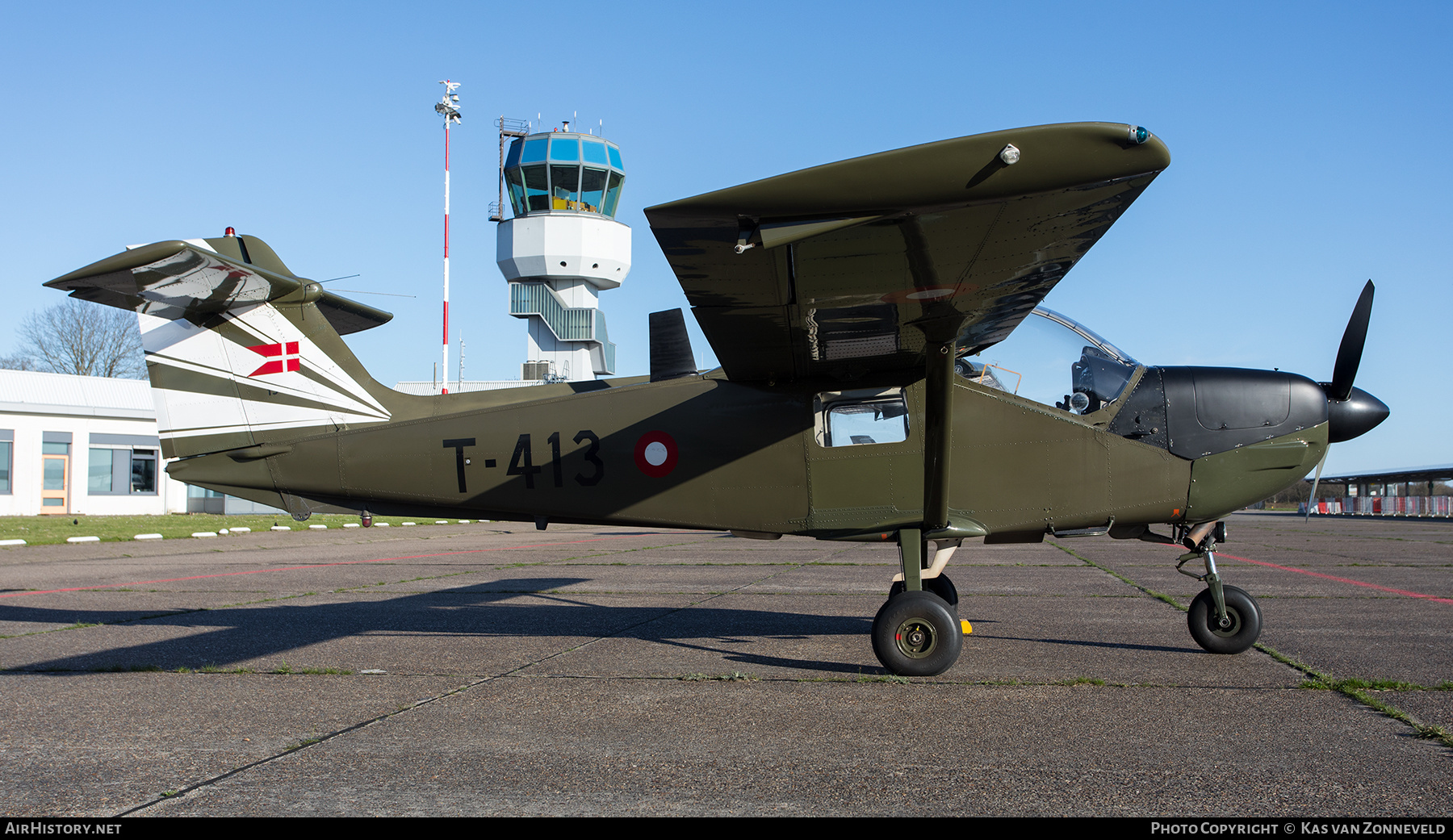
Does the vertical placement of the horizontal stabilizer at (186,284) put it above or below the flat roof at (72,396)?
below

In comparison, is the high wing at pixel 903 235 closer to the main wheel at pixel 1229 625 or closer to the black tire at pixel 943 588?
the black tire at pixel 943 588

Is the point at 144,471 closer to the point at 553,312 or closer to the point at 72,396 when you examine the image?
the point at 72,396

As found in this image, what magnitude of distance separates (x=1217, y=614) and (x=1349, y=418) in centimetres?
169

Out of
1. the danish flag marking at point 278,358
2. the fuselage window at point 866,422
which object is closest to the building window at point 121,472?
the danish flag marking at point 278,358

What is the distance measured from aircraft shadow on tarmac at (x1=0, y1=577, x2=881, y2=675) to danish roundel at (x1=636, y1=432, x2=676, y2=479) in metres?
1.48

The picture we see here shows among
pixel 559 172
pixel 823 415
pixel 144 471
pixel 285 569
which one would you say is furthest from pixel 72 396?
pixel 823 415

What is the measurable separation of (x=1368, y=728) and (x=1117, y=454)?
245cm

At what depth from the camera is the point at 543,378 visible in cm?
5275

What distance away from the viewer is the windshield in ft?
22.7

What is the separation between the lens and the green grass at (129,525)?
73.6 ft

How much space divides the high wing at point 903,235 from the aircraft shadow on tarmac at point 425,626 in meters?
2.51

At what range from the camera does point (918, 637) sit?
6125 millimetres

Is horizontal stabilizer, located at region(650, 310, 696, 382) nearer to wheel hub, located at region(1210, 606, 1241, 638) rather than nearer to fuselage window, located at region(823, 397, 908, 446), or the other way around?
fuselage window, located at region(823, 397, 908, 446)

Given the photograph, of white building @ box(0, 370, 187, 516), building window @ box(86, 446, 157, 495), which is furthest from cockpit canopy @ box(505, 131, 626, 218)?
building window @ box(86, 446, 157, 495)
